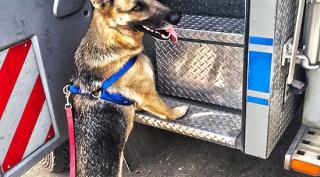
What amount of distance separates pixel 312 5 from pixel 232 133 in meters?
0.87

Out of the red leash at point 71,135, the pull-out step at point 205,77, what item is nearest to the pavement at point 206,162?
the pull-out step at point 205,77

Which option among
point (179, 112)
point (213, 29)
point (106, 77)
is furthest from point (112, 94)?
point (213, 29)

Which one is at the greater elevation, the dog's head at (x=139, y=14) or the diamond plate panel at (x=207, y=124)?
the dog's head at (x=139, y=14)

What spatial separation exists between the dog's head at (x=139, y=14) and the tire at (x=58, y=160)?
1192 millimetres

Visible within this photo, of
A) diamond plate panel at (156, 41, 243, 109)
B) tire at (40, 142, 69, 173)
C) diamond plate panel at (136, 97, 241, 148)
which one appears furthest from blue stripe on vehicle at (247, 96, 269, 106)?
tire at (40, 142, 69, 173)

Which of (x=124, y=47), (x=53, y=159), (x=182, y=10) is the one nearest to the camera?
(x=124, y=47)

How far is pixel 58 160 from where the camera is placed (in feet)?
9.68

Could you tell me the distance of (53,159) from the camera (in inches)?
115

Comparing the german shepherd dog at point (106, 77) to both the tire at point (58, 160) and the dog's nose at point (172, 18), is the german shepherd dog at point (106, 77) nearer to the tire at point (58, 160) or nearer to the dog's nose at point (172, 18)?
the dog's nose at point (172, 18)

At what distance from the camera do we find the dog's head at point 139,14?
2133mm

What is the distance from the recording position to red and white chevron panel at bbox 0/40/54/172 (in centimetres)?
205

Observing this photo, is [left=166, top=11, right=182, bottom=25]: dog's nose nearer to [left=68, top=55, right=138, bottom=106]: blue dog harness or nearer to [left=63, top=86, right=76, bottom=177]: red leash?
[left=68, top=55, right=138, bottom=106]: blue dog harness

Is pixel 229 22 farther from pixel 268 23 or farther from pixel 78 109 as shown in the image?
pixel 78 109

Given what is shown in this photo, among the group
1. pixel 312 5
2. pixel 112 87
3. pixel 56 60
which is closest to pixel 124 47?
pixel 112 87
